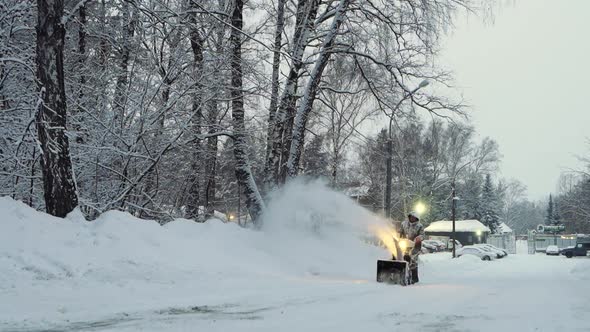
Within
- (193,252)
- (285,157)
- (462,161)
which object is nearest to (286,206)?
(285,157)

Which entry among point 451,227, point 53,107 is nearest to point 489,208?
point 451,227

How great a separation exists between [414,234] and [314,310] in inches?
246

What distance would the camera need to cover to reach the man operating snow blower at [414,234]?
13.1 m

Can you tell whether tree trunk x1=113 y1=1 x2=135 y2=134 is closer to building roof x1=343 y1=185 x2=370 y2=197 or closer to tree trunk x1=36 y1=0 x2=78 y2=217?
tree trunk x1=36 y1=0 x2=78 y2=217

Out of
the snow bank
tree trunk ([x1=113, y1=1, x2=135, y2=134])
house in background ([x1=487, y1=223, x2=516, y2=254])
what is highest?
tree trunk ([x1=113, y1=1, x2=135, y2=134])

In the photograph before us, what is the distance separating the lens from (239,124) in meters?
15.9

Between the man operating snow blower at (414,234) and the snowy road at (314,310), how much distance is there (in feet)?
8.62

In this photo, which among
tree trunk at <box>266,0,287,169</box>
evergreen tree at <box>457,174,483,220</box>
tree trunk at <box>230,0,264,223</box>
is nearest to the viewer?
tree trunk at <box>230,0,264,223</box>

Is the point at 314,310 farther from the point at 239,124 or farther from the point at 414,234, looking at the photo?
the point at 239,124

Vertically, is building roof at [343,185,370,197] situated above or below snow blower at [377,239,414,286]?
above

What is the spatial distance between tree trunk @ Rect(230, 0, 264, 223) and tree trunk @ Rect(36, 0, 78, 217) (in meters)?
5.07

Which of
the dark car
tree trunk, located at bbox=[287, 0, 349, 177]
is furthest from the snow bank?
the dark car

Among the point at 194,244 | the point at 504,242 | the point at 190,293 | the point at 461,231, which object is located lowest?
the point at 190,293

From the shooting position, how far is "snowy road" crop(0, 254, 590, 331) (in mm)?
6344
